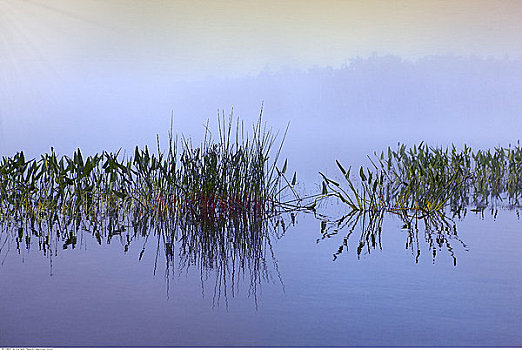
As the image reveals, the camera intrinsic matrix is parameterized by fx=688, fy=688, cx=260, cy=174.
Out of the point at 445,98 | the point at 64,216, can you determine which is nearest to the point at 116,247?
the point at 64,216

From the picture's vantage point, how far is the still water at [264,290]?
89.7 inches

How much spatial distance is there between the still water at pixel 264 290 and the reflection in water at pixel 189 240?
1 cm

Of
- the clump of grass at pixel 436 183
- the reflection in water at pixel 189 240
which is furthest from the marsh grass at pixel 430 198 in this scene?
the reflection in water at pixel 189 240

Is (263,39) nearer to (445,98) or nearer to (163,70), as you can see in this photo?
(163,70)

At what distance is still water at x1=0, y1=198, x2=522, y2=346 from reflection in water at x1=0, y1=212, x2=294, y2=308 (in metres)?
0.01

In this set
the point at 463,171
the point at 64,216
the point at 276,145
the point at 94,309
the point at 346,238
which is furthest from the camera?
the point at 276,145

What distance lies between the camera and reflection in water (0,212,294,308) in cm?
298

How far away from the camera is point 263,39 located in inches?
252

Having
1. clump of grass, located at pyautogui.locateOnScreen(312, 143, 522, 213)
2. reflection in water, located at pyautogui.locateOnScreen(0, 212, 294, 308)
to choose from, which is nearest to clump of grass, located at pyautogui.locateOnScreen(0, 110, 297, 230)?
reflection in water, located at pyautogui.locateOnScreen(0, 212, 294, 308)

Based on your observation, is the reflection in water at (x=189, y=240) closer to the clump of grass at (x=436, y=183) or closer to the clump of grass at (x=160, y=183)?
the clump of grass at (x=160, y=183)

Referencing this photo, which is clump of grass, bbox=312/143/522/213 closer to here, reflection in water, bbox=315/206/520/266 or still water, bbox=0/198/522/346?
reflection in water, bbox=315/206/520/266

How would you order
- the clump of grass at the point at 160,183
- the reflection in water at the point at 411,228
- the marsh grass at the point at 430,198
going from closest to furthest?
the reflection in water at the point at 411,228 < the marsh grass at the point at 430,198 < the clump of grass at the point at 160,183

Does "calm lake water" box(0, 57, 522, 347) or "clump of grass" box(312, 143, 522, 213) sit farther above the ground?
"clump of grass" box(312, 143, 522, 213)

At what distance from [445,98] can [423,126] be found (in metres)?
0.41
